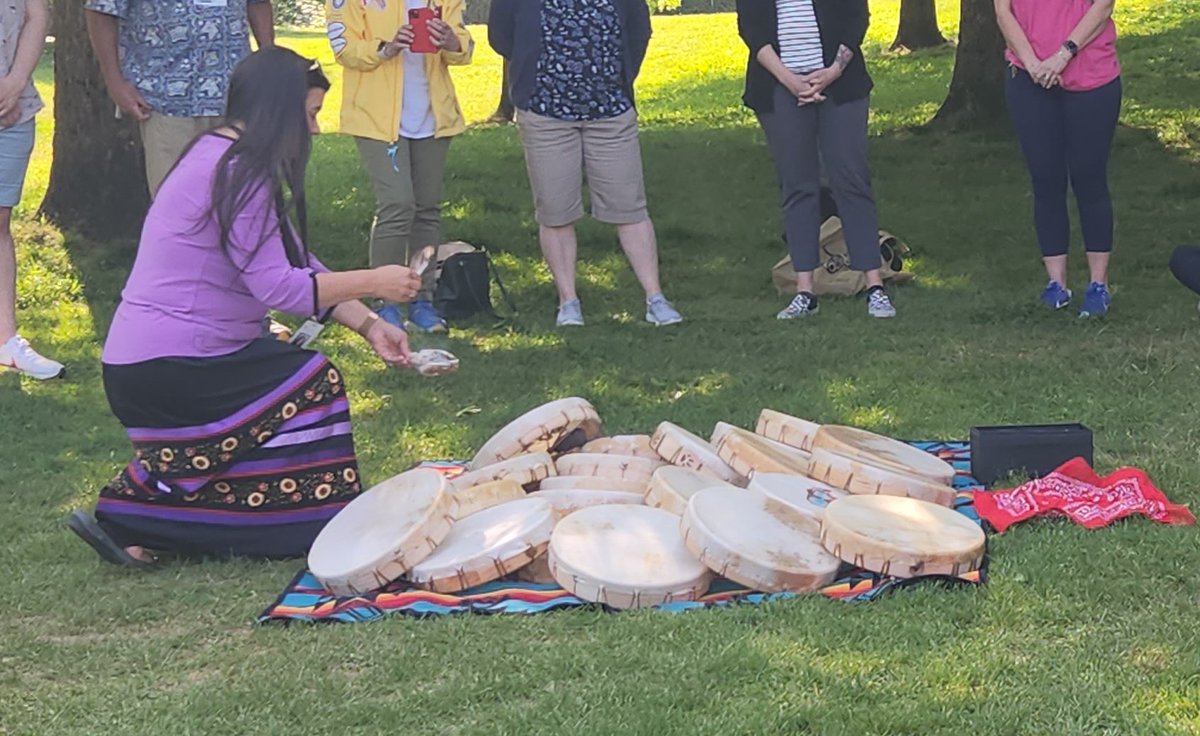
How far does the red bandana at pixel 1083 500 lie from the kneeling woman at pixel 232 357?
1.80 metres

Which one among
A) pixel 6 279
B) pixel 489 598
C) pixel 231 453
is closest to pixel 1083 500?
pixel 489 598

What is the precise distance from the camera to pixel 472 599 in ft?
12.2

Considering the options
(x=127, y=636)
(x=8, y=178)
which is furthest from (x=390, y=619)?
(x=8, y=178)

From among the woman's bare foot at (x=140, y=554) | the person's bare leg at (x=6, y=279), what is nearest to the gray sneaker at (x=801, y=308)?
the person's bare leg at (x=6, y=279)

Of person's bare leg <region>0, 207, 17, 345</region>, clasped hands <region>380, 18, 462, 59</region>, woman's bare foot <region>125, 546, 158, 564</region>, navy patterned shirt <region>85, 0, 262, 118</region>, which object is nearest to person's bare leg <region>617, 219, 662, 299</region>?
clasped hands <region>380, 18, 462, 59</region>

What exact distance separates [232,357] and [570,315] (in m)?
3.11

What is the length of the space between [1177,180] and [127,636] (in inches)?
326

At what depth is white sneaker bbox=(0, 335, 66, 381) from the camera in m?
6.38

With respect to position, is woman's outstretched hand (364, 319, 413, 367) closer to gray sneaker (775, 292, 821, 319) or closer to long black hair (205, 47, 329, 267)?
long black hair (205, 47, 329, 267)

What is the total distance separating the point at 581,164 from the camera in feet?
22.9

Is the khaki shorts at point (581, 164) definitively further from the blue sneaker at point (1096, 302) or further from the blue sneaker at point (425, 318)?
the blue sneaker at point (1096, 302)

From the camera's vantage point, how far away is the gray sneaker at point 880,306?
271 inches

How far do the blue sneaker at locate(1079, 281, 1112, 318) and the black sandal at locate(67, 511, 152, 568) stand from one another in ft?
14.3

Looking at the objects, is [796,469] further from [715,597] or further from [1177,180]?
[1177,180]
